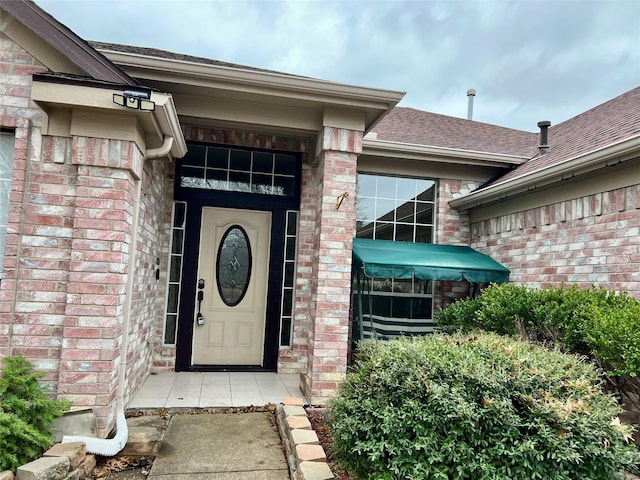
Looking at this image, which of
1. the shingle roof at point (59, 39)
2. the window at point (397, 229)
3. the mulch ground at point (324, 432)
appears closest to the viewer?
the mulch ground at point (324, 432)

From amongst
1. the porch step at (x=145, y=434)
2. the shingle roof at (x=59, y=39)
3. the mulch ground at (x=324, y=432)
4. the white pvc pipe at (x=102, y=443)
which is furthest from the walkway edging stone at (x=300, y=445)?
the shingle roof at (x=59, y=39)

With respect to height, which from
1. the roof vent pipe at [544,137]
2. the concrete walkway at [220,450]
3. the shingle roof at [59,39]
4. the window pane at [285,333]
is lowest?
the concrete walkway at [220,450]

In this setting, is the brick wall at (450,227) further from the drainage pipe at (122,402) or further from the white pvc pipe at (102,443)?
the white pvc pipe at (102,443)

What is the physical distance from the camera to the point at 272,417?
4043 mm

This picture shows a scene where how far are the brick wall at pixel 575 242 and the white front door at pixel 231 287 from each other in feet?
11.1

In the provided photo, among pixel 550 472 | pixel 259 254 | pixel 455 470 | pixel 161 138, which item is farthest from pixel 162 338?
A: pixel 550 472

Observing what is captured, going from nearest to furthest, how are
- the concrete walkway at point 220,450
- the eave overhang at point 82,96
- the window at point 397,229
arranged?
1. the concrete walkway at point 220,450
2. the eave overhang at point 82,96
3. the window at point 397,229

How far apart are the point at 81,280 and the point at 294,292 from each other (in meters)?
2.74

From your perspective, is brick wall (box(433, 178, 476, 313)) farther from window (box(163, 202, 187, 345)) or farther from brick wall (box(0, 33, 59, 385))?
→ brick wall (box(0, 33, 59, 385))

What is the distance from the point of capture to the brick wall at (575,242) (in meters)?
4.28

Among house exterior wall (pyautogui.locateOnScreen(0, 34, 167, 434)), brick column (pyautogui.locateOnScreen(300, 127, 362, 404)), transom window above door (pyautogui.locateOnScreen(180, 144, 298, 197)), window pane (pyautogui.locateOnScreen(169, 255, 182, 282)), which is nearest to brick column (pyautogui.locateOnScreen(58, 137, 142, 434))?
house exterior wall (pyautogui.locateOnScreen(0, 34, 167, 434))

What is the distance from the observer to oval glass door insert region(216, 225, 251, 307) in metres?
5.55

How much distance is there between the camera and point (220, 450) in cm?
332

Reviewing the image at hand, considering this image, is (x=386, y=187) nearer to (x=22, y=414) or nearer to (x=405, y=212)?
(x=405, y=212)
